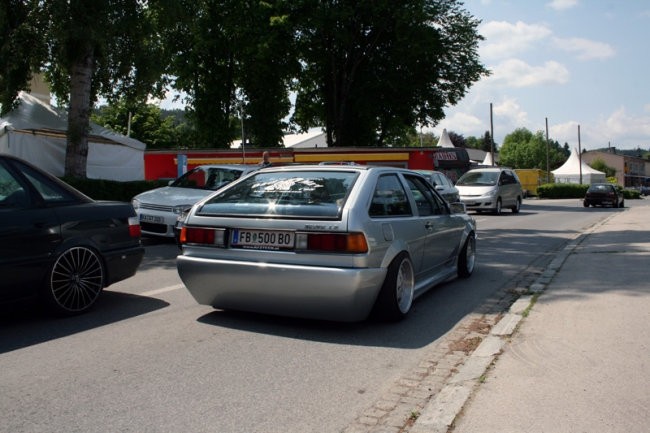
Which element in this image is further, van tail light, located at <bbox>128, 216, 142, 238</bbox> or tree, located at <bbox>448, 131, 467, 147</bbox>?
tree, located at <bbox>448, 131, 467, 147</bbox>

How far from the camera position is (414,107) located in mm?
37125

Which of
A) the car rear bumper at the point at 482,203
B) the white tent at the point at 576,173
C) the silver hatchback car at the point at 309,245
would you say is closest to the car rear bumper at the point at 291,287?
the silver hatchback car at the point at 309,245

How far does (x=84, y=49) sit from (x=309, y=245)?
42.1ft

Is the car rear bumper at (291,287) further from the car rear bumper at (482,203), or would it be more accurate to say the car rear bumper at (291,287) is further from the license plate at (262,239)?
the car rear bumper at (482,203)

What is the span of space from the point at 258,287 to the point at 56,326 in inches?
74.9

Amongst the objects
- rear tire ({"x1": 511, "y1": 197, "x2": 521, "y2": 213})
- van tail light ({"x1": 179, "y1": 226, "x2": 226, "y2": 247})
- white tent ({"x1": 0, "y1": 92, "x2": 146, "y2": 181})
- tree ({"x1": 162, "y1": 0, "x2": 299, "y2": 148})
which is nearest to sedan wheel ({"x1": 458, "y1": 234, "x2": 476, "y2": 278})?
van tail light ({"x1": 179, "y1": 226, "x2": 226, "y2": 247})

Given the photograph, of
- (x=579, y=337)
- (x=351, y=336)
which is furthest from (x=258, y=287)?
(x=579, y=337)

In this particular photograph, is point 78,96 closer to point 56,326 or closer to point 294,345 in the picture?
point 56,326

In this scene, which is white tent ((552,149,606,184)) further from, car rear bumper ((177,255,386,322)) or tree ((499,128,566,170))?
car rear bumper ((177,255,386,322))

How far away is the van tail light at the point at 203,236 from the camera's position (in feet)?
17.9

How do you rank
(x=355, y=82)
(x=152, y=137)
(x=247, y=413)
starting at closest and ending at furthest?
(x=247, y=413) < (x=355, y=82) < (x=152, y=137)

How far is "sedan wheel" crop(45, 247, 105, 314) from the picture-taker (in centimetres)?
558

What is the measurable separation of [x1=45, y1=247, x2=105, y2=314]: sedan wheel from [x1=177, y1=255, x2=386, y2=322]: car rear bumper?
1117 mm

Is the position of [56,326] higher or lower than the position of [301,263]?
lower
